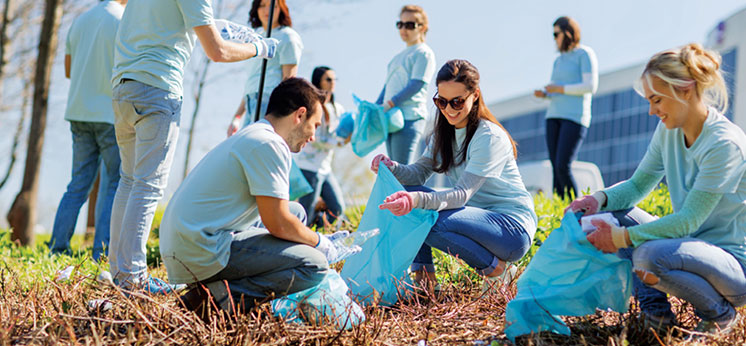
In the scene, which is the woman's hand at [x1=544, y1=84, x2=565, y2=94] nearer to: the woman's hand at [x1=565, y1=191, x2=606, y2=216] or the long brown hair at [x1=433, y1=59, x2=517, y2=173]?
the long brown hair at [x1=433, y1=59, x2=517, y2=173]

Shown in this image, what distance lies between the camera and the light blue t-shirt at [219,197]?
250cm

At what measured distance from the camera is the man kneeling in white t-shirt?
2.51m

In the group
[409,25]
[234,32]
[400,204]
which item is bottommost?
[400,204]

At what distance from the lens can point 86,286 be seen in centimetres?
316

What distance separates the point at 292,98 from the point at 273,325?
0.91 meters

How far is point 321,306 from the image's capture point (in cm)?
268

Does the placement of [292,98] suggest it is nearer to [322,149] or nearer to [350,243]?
[350,243]

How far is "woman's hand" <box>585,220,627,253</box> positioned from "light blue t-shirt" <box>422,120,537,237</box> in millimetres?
770

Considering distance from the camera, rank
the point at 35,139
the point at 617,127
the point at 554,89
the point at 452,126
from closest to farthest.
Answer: the point at 452,126 → the point at 554,89 → the point at 35,139 → the point at 617,127

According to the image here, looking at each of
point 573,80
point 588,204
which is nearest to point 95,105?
point 588,204

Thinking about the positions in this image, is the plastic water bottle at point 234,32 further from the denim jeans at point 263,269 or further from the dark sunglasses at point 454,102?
the denim jeans at point 263,269

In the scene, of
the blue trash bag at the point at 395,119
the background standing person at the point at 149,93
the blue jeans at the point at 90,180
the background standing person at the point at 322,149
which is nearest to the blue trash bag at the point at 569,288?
the background standing person at the point at 149,93

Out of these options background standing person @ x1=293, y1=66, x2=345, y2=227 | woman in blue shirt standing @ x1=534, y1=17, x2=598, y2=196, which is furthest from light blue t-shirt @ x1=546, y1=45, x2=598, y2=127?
background standing person @ x1=293, y1=66, x2=345, y2=227

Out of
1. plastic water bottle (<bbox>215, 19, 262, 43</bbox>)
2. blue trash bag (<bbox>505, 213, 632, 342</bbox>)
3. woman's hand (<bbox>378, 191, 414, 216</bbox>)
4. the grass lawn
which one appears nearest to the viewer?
the grass lawn
